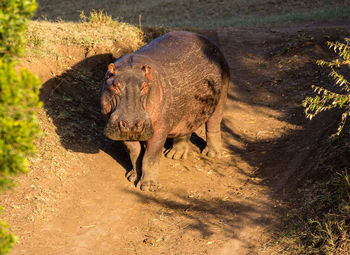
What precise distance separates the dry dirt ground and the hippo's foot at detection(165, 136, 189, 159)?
134mm

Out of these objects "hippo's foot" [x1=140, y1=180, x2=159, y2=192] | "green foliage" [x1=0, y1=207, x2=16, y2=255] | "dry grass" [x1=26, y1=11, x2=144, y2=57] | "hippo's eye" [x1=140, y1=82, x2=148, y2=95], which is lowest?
"hippo's foot" [x1=140, y1=180, x2=159, y2=192]

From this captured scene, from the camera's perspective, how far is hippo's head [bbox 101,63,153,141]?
19.9 ft

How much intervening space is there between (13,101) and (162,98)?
13.6ft

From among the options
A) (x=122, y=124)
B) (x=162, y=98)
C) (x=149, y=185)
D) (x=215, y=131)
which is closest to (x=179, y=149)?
(x=215, y=131)

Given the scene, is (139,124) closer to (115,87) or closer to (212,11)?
(115,87)

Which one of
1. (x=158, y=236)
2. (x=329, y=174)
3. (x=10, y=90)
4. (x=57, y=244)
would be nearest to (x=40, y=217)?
(x=57, y=244)

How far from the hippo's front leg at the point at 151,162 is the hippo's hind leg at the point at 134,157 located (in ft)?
0.69

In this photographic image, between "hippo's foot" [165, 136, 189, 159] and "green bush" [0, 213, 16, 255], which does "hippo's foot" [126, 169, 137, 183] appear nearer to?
"hippo's foot" [165, 136, 189, 159]

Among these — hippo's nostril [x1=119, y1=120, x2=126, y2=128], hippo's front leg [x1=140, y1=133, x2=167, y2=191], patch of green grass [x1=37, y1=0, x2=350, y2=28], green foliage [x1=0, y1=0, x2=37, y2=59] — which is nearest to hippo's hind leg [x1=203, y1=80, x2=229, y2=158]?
hippo's front leg [x1=140, y1=133, x2=167, y2=191]

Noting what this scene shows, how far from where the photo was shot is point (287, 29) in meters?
14.8

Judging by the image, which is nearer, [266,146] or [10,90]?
[10,90]

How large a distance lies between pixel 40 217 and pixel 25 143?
337cm

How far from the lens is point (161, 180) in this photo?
23.8 ft

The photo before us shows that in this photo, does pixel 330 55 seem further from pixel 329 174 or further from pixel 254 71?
pixel 329 174
